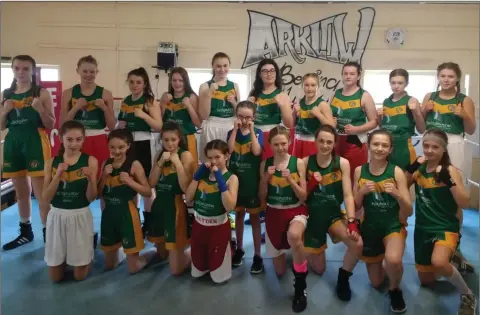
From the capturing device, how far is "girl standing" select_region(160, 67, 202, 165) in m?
3.17

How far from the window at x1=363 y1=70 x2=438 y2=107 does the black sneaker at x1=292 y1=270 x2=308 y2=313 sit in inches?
131

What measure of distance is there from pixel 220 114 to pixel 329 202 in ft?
3.56

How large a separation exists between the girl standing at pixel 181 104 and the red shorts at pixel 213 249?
671mm

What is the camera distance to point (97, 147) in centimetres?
317

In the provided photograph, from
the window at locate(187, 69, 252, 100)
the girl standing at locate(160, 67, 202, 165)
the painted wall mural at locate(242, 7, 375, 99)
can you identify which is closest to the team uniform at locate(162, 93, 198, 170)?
the girl standing at locate(160, 67, 202, 165)

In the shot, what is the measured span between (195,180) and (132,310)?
2.84 feet

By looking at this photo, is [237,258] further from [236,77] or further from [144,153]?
[236,77]

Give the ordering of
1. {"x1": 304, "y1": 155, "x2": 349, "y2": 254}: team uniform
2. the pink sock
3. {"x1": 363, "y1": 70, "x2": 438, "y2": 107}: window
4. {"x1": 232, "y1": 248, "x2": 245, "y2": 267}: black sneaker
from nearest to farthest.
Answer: the pink sock → {"x1": 304, "y1": 155, "x2": 349, "y2": 254}: team uniform → {"x1": 232, "y1": 248, "x2": 245, "y2": 267}: black sneaker → {"x1": 363, "y1": 70, "x2": 438, "y2": 107}: window

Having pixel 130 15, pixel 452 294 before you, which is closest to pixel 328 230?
pixel 452 294

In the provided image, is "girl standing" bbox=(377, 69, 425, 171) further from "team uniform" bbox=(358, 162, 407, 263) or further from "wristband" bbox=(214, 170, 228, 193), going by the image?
"wristband" bbox=(214, 170, 228, 193)

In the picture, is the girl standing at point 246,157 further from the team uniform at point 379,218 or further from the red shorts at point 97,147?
the red shorts at point 97,147

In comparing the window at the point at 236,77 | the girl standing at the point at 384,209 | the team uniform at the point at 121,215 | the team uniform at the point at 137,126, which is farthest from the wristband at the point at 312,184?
the window at the point at 236,77

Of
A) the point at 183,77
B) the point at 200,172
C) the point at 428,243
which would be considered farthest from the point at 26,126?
the point at 428,243

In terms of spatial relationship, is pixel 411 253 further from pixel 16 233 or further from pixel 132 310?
pixel 16 233
